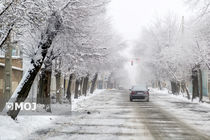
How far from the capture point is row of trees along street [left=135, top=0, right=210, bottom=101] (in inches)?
1023

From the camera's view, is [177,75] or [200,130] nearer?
[200,130]

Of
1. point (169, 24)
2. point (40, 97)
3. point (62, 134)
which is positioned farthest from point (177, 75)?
point (62, 134)

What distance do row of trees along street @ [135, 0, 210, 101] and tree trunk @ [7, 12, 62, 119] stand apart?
7.64 meters

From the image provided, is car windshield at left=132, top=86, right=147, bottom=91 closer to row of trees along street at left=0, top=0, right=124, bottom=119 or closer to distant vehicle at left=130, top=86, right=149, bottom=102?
distant vehicle at left=130, top=86, right=149, bottom=102

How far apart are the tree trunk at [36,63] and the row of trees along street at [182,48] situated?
7.64m

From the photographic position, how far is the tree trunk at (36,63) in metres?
13.3

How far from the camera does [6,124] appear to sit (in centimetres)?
1170

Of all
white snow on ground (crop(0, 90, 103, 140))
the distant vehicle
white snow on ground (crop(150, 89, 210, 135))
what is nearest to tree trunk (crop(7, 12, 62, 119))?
white snow on ground (crop(0, 90, 103, 140))

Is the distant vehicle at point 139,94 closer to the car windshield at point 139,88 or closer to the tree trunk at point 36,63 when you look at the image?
the car windshield at point 139,88

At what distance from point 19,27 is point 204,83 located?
42811 millimetres

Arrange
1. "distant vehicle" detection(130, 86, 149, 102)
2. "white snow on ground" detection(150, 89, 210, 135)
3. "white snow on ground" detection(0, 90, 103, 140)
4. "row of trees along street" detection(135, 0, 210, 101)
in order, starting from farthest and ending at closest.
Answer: "distant vehicle" detection(130, 86, 149, 102)
"row of trees along street" detection(135, 0, 210, 101)
"white snow on ground" detection(150, 89, 210, 135)
"white snow on ground" detection(0, 90, 103, 140)

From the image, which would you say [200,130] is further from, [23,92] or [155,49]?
[155,49]

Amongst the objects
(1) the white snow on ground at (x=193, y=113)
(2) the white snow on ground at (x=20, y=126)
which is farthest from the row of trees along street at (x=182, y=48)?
(2) the white snow on ground at (x=20, y=126)

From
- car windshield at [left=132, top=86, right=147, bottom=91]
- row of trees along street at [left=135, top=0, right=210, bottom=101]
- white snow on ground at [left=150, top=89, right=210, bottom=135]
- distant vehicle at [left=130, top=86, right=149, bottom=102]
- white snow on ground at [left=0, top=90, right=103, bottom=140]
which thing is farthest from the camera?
car windshield at [left=132, top=86, right=147, bottom=91]
